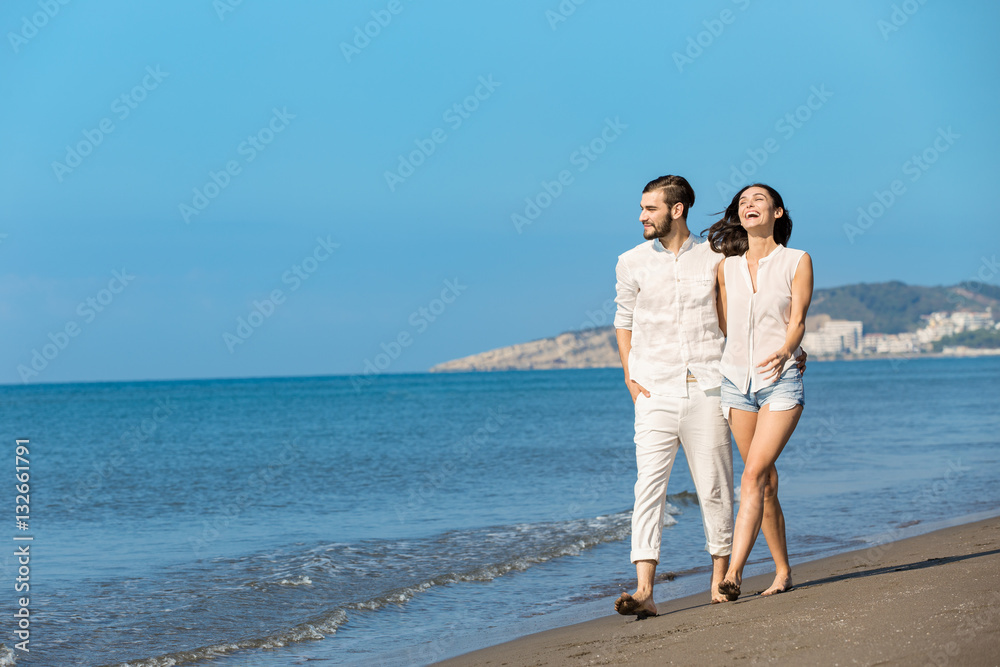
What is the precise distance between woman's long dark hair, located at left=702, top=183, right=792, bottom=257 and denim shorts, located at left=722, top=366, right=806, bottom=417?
684 mm

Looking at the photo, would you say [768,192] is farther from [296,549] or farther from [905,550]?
[296,549]

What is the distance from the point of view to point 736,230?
4.57 m

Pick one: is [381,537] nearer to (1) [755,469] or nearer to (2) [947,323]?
(1) [755,469]

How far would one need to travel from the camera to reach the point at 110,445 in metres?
27.8

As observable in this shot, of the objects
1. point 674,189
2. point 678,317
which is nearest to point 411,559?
point 678,317

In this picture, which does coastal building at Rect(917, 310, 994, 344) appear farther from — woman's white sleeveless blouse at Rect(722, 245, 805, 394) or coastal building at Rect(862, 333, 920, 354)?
woman's white sleeveless blouse at Rect(722, 245, 805, 394)

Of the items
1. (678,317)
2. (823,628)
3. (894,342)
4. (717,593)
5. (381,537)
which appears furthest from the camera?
(894,342)

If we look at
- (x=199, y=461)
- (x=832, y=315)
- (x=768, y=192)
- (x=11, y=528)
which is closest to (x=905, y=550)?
(x=768, y=192)

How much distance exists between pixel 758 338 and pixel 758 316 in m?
0.11

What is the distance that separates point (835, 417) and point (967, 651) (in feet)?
90.3

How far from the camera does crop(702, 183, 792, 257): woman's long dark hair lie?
4.53 meters

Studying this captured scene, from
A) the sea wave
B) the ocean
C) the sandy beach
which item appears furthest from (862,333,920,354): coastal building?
the sandy beach

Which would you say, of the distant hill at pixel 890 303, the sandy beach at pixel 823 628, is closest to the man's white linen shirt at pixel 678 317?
the sandy beach at pixel 823 628

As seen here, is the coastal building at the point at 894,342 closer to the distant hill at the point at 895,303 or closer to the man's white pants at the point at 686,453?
the distant hill at the point at 895,303
